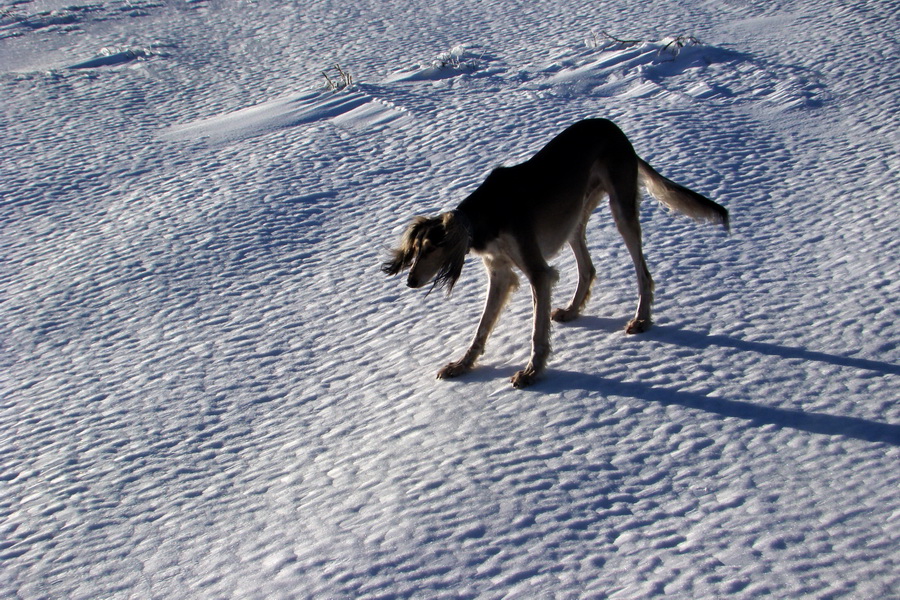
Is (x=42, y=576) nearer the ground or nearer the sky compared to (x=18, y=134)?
nearer the ground

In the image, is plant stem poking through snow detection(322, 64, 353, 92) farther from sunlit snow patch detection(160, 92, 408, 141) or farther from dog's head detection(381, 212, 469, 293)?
dog's head detection(381, 212, 469, 293)

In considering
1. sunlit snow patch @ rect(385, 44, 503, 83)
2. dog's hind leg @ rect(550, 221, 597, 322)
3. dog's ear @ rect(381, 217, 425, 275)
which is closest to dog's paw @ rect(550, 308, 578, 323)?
dog's hind leg @ rect(550, 221, 597, 322)

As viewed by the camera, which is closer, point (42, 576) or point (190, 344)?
point (42, 576)

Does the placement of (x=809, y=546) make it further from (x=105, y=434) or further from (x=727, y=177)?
(x=727, y=177)

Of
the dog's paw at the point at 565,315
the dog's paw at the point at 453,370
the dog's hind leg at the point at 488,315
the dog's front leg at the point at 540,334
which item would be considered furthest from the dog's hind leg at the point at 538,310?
the dog's paw at the point at 565,315

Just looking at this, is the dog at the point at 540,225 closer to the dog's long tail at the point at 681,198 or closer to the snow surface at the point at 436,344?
the dog's long tail at the point at 681,198

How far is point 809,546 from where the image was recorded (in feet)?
11.3

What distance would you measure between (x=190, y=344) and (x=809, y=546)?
4025 millimetres

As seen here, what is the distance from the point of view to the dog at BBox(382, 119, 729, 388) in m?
4.56

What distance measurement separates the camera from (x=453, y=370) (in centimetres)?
514

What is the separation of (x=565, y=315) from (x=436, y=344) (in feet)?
2.80

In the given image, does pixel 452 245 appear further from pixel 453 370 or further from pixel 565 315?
pixel 565 315

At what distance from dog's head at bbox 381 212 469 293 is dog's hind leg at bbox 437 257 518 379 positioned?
555mm

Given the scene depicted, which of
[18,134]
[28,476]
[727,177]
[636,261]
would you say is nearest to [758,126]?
[727,177]
